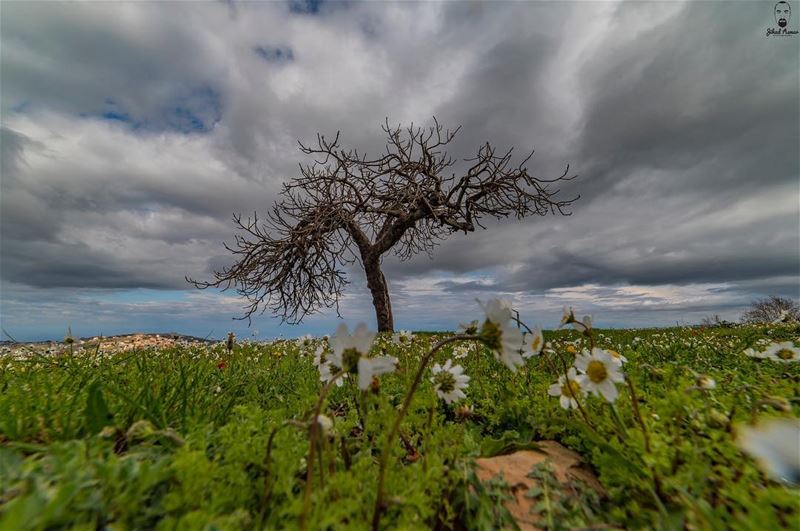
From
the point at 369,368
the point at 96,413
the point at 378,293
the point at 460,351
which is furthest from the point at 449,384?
the point at 378,293

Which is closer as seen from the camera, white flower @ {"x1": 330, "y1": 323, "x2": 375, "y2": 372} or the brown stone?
white flower @ {"x1": 330, "y1": 323, "x2": 375, "y2": 372}

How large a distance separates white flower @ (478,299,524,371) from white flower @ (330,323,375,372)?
446 mm

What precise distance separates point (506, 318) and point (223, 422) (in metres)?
1.79

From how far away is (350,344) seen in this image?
4.88ft

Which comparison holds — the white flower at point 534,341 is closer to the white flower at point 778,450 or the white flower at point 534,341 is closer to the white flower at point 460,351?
the white flower at point 778,450

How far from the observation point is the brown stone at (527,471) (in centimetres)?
158

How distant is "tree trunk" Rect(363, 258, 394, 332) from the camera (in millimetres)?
13578

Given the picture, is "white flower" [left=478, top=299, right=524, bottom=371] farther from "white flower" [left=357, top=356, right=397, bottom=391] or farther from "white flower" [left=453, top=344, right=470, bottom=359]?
"white flower" [left=453, top=344, right=470, bottom=359]

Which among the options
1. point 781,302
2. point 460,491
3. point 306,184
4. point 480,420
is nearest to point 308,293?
point 306,184

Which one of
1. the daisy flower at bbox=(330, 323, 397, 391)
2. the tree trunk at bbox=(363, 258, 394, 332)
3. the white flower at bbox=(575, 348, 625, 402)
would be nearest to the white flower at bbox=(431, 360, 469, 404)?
the white flower at bbox=(575, 348, 625, 402)

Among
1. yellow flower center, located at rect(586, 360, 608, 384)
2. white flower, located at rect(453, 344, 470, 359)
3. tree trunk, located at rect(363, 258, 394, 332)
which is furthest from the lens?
tree trunk, located at rect(363, 258, 394, 332)

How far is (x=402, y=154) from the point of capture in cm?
1305

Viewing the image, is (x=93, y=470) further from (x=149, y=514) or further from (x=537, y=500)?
(x=537, y=500)

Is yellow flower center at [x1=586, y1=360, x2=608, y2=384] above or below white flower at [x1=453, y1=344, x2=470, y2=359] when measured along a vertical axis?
above
